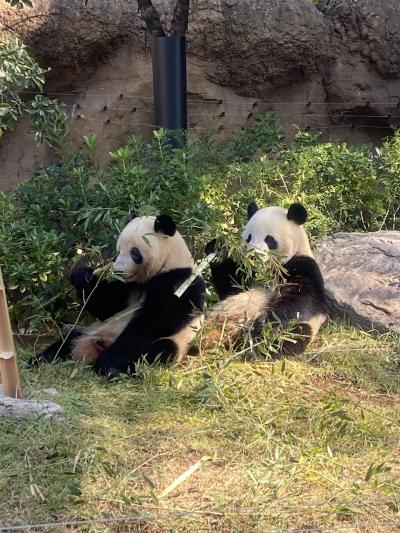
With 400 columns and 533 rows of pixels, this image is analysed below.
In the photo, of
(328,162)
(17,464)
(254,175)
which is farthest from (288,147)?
(17,464)

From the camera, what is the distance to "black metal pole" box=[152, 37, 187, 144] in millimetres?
8164

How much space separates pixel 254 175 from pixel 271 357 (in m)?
2.08

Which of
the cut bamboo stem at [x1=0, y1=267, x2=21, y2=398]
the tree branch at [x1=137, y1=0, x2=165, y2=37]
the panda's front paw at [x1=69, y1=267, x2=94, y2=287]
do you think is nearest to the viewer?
→ the cut bamboo stem at [x1=0, y1=267, x2=21, y2=398]

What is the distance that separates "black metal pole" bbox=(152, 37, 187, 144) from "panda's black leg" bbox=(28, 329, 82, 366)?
12.3 feet

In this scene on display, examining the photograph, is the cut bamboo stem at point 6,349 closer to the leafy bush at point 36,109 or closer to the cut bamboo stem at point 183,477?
the cut bamboo stem at point 183,477

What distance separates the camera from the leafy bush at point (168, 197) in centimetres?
553

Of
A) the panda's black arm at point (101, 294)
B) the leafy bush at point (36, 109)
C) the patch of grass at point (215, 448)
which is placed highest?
the leafy bush at point (36, 109)

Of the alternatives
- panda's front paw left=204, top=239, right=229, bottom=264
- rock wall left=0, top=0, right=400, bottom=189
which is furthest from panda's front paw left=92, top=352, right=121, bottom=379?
rock wall left=0, top=0, right=400, bottom=189

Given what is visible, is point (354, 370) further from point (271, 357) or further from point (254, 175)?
point (254, 175)

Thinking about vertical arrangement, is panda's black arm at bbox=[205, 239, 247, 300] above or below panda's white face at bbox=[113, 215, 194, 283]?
below

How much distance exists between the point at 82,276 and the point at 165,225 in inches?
27.4

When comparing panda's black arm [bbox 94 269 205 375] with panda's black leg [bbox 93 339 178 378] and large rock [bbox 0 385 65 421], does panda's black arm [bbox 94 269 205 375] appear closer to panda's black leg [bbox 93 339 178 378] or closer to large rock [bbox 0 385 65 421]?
panda's black leg [bbox 93 339 178 378]

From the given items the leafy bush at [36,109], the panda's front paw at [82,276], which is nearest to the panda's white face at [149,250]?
the panda's front paw at [82,276]

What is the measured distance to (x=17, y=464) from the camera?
3.43 m
